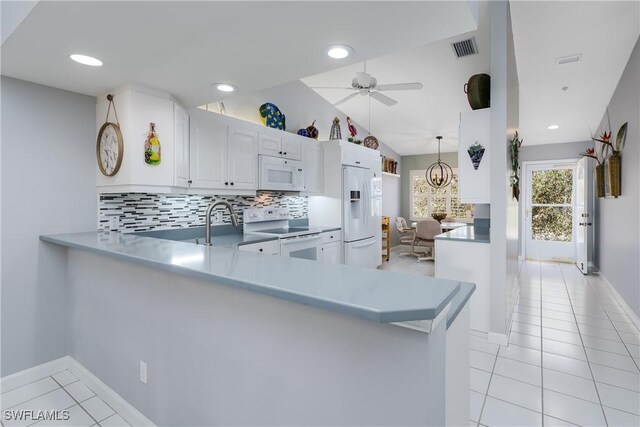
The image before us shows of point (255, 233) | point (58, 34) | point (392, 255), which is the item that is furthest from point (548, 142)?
point (58, 34)

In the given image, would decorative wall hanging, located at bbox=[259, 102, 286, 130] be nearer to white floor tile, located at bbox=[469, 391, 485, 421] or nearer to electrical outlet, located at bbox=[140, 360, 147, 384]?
electrical outlet, located at bbox=[140, 360, 147, 384]

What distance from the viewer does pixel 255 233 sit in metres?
3.62

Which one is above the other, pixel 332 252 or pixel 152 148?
pixel 152 148

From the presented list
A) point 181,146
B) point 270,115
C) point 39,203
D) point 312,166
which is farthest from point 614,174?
point 39,203

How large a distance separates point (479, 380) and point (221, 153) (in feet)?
9.29

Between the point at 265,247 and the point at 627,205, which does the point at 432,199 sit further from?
the point at 265,247

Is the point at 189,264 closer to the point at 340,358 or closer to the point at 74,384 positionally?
the point at 340,358

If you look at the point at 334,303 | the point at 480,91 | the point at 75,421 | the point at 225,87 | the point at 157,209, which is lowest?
the point at 75,421

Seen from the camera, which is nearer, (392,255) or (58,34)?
(58,34)

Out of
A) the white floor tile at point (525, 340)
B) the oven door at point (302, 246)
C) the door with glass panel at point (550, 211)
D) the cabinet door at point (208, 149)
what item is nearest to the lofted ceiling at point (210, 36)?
the cabinet door at point (208, 149)

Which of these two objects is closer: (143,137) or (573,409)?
(573,409)

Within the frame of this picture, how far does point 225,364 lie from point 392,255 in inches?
231

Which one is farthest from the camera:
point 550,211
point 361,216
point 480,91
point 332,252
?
point 550,211

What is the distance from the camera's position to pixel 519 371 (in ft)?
7.63
